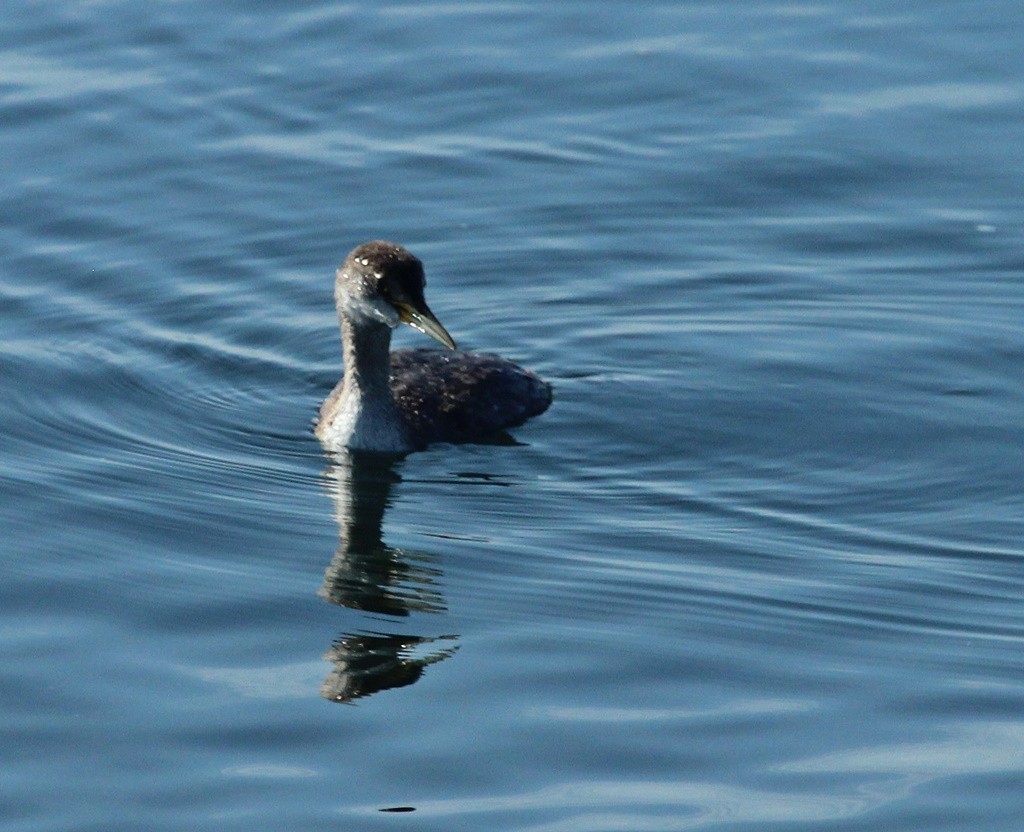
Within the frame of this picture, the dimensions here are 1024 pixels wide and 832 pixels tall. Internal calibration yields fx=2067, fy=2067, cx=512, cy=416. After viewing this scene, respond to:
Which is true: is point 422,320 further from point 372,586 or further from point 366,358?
point 372,586

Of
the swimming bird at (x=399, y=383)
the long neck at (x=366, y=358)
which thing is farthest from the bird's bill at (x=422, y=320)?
the long neck at (x=366, y=358)

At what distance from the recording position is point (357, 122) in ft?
60.2

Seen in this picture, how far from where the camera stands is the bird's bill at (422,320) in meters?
12.4

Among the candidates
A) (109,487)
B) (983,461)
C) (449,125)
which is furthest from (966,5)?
(109,487)

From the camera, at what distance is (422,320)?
1248cm

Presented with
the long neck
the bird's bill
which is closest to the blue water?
the long neck

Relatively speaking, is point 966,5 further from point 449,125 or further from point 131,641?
point 131,641

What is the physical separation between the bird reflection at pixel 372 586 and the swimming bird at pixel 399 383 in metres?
0.26

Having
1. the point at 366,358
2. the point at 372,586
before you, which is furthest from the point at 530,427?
the point at 372,586

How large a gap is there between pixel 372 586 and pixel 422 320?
82.2 inches

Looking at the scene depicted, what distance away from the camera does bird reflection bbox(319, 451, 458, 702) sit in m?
9.84

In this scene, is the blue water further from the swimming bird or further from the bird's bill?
the bird's bill

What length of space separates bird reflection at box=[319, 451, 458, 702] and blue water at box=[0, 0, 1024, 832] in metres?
0.03

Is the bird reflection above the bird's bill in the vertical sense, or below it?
below
